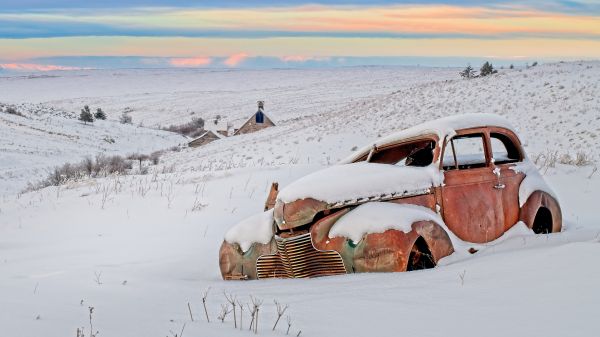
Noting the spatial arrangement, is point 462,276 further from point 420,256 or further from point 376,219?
point 376,219

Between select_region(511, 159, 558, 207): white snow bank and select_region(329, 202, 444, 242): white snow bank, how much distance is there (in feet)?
5.08

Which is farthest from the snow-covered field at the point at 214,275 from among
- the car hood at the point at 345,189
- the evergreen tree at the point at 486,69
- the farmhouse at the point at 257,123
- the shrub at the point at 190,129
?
the shrub at the point at 190,129

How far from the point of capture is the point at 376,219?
5.35 m

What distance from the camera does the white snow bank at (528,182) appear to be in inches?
262

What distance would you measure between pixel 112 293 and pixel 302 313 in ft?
6.25

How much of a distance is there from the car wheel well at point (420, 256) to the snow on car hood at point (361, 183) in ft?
1.69

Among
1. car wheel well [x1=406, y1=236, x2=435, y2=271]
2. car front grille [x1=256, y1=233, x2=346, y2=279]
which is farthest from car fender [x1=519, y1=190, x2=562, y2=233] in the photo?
car front grille [x1=256, y1=233, x2=346, y2=279]

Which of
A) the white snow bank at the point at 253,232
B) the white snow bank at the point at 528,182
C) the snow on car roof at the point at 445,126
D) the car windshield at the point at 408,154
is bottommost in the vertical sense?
the white snow bank at the point at 253,232

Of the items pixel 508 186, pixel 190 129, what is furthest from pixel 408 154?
pixel 190 129

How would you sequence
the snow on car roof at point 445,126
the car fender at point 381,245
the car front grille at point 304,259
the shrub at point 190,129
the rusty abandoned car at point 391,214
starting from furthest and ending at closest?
the shrub at point 190,129
the snow on car roof at point 445,126
the car front grille at point 304,259
the rusty abandoned car at point 391,214
the car fender at point 381,245

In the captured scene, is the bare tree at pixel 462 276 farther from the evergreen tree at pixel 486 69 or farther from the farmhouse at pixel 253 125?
the farmhouse at pixel 253 125

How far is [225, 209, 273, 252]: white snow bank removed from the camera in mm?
6242

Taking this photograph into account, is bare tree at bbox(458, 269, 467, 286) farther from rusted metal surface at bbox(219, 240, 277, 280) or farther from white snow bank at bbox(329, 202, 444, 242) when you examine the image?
rusted metal surface at bbox(219, 240, 277, 280)

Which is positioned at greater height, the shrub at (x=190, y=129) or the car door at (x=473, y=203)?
the shrub at (x=190, y=129)
